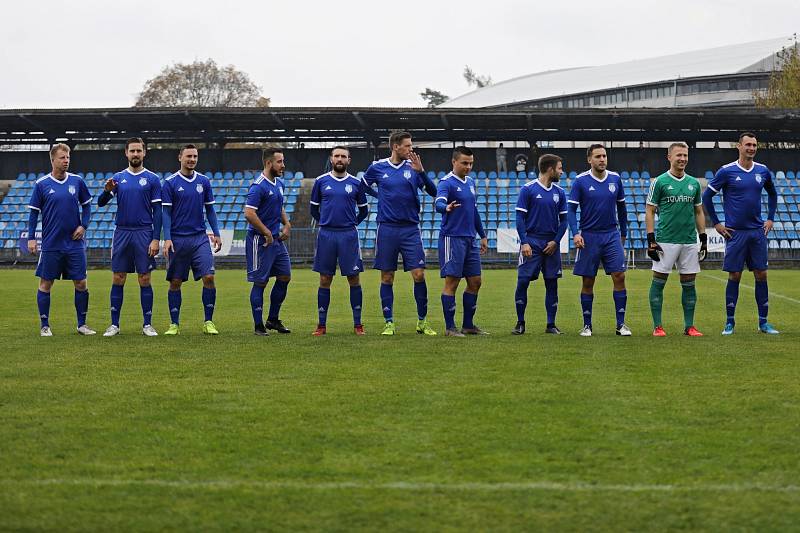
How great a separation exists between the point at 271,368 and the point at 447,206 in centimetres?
368

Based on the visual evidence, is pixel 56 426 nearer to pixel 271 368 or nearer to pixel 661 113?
pixel 271 368

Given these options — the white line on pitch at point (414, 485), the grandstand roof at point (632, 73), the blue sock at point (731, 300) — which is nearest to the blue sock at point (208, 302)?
the blue sock at point (731, 300)

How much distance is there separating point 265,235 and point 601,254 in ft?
13.1

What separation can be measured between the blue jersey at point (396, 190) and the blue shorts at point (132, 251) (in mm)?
2753

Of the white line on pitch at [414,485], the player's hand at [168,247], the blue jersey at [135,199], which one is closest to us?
the white line on pitch at [414,485]

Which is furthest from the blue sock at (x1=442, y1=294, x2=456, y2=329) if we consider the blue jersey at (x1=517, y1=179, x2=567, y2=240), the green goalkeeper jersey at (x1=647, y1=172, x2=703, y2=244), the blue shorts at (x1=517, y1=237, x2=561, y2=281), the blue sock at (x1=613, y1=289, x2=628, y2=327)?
the green goalkeeper jersey at (x1=647, y1=172, x2=703, y2=244)

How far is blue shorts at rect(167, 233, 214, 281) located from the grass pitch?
41.6 inches

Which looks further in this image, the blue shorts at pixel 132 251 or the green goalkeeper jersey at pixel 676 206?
the blue shorts at pixel 132 251

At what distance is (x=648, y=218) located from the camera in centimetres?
1246

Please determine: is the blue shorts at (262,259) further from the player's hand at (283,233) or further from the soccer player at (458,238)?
the soccer player at (458,238)

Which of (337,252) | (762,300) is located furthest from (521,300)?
(762,300)

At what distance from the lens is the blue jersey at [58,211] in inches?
503

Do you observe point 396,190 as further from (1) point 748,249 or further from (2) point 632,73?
(2) point 632,73

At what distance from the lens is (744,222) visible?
12742mm
